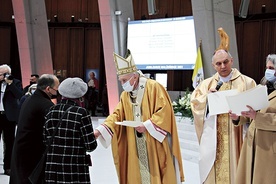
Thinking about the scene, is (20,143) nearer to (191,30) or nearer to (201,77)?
(201,77)

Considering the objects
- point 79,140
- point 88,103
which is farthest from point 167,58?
point 79,140

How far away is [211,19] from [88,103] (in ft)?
21.1

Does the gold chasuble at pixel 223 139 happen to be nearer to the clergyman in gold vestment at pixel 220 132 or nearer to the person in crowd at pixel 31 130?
the clergyman in gold vestment at pixel 220 132

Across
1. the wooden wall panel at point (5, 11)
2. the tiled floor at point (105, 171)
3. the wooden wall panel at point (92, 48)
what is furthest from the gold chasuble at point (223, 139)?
the wooden wall panel at point (5, 11)

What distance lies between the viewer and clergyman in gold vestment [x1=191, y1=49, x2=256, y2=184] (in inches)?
144

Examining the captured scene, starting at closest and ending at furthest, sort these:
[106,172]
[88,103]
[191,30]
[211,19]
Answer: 1. [106,172]
2. [211,19]
3. [191,30]
4. [88,103]

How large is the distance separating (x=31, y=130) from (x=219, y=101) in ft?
5.42

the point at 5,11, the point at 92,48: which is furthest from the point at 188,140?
the point at 5,11

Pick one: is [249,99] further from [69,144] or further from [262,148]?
[69,144]

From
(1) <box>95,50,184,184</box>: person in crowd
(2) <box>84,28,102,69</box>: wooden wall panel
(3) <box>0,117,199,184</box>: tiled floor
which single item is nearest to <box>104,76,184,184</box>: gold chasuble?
(1) <box>95,50,184,184</box>: person in crowd

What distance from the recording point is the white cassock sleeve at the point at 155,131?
3.52 meters

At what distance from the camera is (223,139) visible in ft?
12.2

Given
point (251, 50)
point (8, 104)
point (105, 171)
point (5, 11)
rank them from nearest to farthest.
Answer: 1. point (8, 104)
2. point (105, 171)
3. point (251, 50)
4. point (5, 11)

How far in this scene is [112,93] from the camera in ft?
34.5
